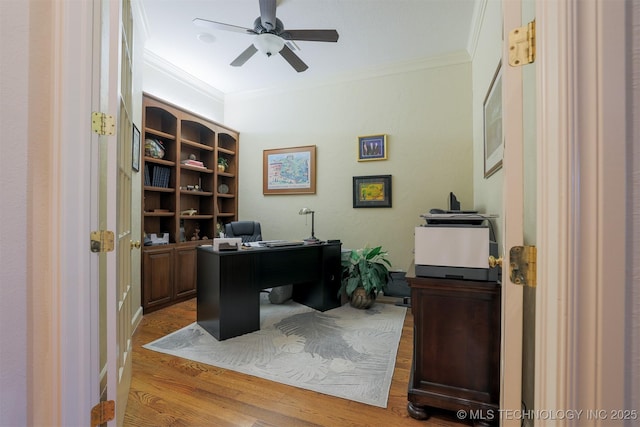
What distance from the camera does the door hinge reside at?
77 centimetres

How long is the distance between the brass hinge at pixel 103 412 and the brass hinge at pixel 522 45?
177cm

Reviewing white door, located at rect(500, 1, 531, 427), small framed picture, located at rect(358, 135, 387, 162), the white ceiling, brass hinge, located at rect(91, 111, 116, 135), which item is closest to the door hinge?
white door, located at rect(500, 1, 531, 427)

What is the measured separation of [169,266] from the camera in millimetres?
3410

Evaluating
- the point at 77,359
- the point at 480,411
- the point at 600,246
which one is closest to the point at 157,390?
the point at 77,359

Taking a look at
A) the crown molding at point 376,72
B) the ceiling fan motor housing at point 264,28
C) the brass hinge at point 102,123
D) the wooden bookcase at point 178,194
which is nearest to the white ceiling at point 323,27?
the crown molding at point 376,72

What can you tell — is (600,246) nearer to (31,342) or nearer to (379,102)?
(31,342)

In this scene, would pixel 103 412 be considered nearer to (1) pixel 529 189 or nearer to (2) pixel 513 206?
(2) pixel 513 206

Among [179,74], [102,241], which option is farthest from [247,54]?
[102,241]

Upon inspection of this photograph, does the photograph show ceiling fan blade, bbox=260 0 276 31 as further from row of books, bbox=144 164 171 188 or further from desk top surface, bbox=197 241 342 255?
row of books, bbox=144 164 171 188

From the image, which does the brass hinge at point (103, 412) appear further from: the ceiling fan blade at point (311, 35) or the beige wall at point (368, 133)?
the beige wall at point (368, 133)

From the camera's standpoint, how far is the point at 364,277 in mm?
3244

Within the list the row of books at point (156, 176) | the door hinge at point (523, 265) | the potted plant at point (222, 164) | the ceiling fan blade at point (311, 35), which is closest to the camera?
the door hinge at point (523, 265)

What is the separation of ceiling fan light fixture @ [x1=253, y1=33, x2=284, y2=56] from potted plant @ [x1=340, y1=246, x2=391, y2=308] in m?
2.33

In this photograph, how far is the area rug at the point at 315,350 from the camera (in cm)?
188
